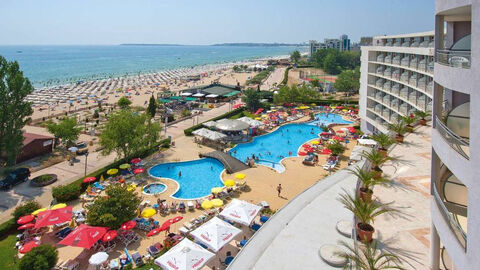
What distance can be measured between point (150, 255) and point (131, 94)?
74.3 metres

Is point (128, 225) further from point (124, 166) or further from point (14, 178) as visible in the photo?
point (14, 178)

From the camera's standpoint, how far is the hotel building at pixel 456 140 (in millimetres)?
5781

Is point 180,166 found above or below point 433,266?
below

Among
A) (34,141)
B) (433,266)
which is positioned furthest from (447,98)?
(34,141)

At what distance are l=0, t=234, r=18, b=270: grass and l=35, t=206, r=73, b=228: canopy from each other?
188 centimetres

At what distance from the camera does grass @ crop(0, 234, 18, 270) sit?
705 inches

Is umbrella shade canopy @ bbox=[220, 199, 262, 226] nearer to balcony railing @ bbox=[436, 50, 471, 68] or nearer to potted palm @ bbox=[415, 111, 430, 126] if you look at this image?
balcony railing @ bbox=[436, 50, 471, 68]

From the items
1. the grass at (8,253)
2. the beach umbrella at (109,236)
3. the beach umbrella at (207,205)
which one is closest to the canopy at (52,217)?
the grass at (8,253)

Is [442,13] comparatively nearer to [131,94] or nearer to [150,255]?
[150,255]

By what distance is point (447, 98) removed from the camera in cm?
1015

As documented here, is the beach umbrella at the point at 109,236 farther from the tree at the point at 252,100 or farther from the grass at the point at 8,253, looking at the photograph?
the tree at the point at 252,100

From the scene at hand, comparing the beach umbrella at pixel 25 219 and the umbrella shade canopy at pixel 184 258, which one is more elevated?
the beach umbrella at pixel 25 219

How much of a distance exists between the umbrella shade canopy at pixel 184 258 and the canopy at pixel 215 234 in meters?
0.88

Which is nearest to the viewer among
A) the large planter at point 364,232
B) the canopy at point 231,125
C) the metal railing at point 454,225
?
the metal railing at point 454,225
